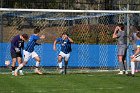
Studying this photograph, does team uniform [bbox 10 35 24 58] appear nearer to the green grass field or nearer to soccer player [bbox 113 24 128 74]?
the green grass field

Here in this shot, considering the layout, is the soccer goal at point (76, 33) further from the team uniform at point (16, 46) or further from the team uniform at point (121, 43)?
the team uniform at point (16, 46)

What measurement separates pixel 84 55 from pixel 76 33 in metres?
1.98

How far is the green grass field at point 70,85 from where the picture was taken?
46.9 feet

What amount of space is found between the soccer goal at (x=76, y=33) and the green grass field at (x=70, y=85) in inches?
213

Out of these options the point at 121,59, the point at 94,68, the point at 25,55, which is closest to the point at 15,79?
the point at 25,55

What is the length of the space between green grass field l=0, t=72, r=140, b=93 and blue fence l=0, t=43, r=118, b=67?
20.3 feet

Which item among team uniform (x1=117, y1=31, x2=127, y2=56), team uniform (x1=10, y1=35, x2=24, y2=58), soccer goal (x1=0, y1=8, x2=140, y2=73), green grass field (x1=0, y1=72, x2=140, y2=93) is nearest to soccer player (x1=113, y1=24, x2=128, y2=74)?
team uniform (x1=117, y1=31, x2=127, y2=56)

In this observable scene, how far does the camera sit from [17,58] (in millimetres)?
20500

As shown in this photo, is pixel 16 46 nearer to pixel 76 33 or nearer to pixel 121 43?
pixel 121 43

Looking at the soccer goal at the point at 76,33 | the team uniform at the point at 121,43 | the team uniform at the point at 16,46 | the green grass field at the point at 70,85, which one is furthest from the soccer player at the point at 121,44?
the team uniform at the point at 16,46

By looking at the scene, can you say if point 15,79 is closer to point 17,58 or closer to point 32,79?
point 32,79

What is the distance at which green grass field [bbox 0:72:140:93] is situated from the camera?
1430 centimetres

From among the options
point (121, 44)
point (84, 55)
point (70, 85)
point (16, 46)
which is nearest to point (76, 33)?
point (84, 55)

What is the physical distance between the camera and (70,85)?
15.6 m
